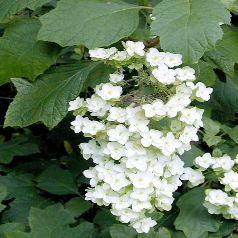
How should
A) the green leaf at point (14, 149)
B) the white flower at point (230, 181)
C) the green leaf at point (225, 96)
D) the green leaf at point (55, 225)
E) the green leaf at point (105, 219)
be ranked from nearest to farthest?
1. the white flower at point (230, 181)
2. the green leaf at point (55, 225)
3. the green leaf at point (105, 219)
4. the green leaf at point (225, 96)
5. the green leaf at point (14, 149)

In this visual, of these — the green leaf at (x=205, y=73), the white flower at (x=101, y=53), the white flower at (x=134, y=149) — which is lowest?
the green leaf at (x=205, y=73)

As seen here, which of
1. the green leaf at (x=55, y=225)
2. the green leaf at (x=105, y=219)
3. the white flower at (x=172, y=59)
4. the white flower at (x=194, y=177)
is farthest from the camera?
the green leaf at (x=105, y=219)

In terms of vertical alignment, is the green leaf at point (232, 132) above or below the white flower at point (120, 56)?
below

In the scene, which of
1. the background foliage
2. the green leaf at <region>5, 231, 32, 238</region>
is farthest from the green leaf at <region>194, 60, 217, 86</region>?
the green leaf at <region>5, 231, 32, 238</region>

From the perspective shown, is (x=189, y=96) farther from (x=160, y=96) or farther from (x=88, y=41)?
(x=88, y=41)

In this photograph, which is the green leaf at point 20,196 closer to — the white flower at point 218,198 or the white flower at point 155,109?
the white flower at point 218,198

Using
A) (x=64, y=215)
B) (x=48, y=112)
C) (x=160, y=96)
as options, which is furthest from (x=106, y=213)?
(x=160, y=96)

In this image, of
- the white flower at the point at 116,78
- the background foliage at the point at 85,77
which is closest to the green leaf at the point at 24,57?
the background foliage at the point at 85,77

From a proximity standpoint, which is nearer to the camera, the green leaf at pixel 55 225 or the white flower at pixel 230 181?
the white flower at pixel 230 181

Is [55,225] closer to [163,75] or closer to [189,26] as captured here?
[163,75]
